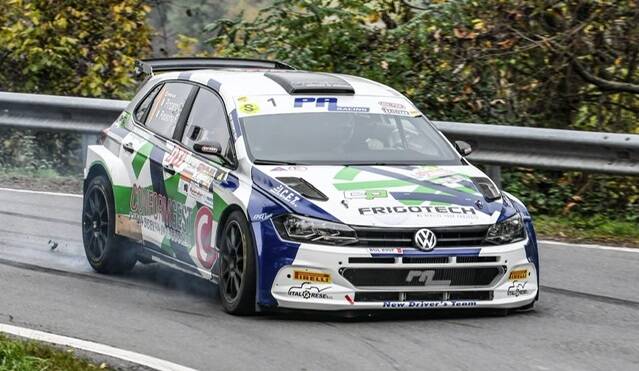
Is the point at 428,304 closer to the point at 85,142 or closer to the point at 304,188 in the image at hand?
the point at 304,188

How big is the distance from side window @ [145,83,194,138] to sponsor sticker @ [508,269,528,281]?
9.35ft

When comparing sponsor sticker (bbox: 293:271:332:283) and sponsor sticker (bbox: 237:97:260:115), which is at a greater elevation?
sponsor sticker (bbox: 237:97:260:115)

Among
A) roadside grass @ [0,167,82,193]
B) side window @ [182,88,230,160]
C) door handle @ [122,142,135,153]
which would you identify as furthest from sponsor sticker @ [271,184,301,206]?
roadside grass @ [0,167,82,193]

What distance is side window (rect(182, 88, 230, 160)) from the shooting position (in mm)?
9664

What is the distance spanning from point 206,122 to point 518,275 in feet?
8.31

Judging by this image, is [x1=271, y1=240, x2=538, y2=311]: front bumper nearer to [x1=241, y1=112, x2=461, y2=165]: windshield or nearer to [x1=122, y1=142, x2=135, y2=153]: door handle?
[x1=241, y1=112, x2=461, y2=165]: windshield

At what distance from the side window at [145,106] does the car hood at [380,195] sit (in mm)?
2206

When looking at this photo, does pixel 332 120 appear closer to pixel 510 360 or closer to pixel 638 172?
pixel 510 360

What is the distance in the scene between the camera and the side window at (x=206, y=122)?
966 cm

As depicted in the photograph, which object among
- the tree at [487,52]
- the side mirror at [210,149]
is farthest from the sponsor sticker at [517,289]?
the tree at [487,52]

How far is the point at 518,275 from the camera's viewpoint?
8625 millimetres

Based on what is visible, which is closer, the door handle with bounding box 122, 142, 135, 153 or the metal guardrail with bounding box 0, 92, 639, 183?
the door handle with bounding box 122, 142, 135, 153

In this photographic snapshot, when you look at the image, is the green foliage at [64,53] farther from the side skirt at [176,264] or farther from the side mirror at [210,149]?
the side mirror at [210,149]

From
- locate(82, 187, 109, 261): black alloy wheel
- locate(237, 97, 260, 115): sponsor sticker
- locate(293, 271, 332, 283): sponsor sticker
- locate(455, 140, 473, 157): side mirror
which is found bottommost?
locate(82, 187, 109, 261): black alloy wheel
